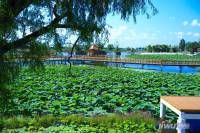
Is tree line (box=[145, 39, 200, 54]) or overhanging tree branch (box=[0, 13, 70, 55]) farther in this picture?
tree line (box=[145, 39, 200, 54])

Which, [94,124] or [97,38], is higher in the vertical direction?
[97,38]

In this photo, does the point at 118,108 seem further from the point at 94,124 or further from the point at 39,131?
the point at 39,131

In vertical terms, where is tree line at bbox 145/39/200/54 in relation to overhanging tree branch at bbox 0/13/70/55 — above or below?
below

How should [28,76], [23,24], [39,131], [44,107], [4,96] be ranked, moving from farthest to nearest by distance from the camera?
[28,76], [44,107], [39,131], [4,96], [23,24]

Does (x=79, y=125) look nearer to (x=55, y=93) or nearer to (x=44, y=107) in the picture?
(x=44, y=107)

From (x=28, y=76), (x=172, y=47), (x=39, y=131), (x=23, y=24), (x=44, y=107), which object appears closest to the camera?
(x=23, y=24)

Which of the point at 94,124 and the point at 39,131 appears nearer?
the point at 39,131

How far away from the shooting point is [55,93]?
14656 mm

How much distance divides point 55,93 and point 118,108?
4018 millimetres

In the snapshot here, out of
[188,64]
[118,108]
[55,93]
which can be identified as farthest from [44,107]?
[188,64]

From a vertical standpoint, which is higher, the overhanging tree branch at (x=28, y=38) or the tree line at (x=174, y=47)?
the overhanging tree branch at (x=28, y=38)

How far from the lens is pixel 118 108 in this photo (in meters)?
11.4

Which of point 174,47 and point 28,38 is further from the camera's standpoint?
point 174,47

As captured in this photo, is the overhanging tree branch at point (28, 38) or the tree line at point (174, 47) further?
the tree line at point (174, 47)
